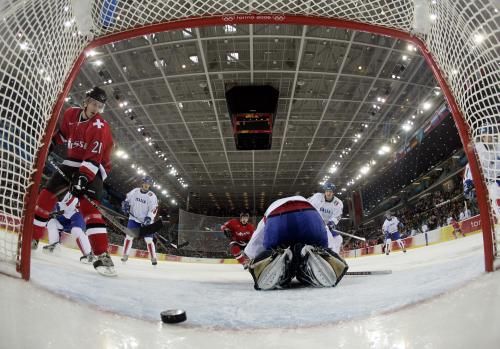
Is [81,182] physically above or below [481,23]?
below

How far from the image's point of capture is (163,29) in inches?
69.5

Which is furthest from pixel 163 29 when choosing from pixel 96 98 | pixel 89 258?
pixel 89 258

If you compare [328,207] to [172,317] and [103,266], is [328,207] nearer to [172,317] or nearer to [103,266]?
[103,266]

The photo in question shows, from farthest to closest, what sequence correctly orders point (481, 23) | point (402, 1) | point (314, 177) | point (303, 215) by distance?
1. point (314, 177)
2. point (303, 215)
3. point (402, 1)
4. point (481, 23)

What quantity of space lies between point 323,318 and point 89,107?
6.88 feet

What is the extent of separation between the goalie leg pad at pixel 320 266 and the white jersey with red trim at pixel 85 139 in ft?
4.95

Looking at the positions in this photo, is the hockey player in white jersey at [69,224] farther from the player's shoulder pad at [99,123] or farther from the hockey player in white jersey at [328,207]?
the hockey player in white jersey at [328,207]

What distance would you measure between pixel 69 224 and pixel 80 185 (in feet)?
5.69

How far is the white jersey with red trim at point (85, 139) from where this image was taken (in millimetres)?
2287

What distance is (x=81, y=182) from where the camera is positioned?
2125 millimetres

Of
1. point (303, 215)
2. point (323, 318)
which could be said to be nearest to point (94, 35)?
point (303, 215)

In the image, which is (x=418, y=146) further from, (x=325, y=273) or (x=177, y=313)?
(x=177, y=313)

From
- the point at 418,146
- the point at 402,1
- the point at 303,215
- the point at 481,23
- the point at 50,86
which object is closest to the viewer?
the point at 481,23

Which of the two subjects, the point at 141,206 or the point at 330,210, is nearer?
the point at 330,210
